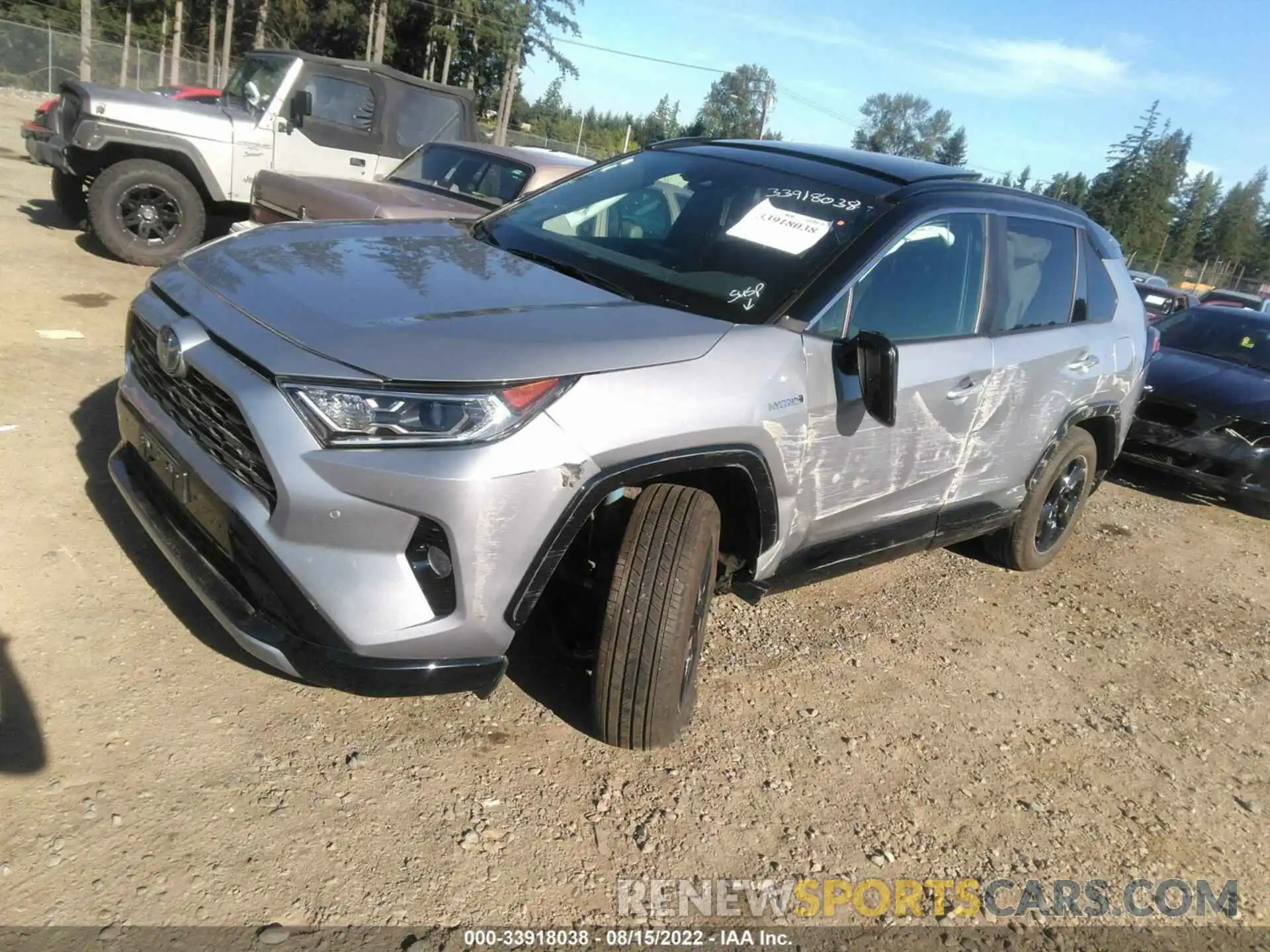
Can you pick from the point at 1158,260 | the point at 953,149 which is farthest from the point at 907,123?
the point at 1158,260

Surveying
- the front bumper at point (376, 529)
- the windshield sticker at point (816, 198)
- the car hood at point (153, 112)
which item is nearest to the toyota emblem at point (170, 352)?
the front bumper at point (376, 529)

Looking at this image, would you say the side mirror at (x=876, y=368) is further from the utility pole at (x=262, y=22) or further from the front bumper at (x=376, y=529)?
the utility pole at (x=262, y=22)

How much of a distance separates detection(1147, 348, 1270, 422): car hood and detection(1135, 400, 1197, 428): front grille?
45 mm

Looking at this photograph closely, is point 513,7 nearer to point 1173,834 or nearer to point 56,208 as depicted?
point 56,208

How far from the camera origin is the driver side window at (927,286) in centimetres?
308

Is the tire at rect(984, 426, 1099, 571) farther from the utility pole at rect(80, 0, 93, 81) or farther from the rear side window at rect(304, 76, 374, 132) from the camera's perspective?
the utility pole at rect(80, 0, 93, 81)

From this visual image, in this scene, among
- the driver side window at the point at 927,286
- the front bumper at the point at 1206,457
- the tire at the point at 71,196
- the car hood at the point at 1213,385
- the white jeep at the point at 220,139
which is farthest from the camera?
the tire at the point at 71,196

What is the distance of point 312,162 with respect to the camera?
8.55 metres

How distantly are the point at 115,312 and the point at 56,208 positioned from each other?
197 inches

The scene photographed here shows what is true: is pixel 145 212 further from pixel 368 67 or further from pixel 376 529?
pixel 376 529

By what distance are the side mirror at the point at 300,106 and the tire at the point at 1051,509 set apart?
6.82 meters

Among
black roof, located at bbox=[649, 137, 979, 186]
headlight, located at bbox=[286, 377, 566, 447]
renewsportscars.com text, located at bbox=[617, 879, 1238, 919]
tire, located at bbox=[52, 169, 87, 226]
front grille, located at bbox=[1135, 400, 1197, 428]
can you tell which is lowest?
renewsportscars.com text, located at bbox=[617, 879, 1238, 919]

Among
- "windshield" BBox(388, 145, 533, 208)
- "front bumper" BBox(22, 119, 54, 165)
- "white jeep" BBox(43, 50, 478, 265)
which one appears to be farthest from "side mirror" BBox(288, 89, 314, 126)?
"front bumper" BBox(22, 119, 54, 165)

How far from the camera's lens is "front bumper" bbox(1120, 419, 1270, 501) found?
6.54 meters
